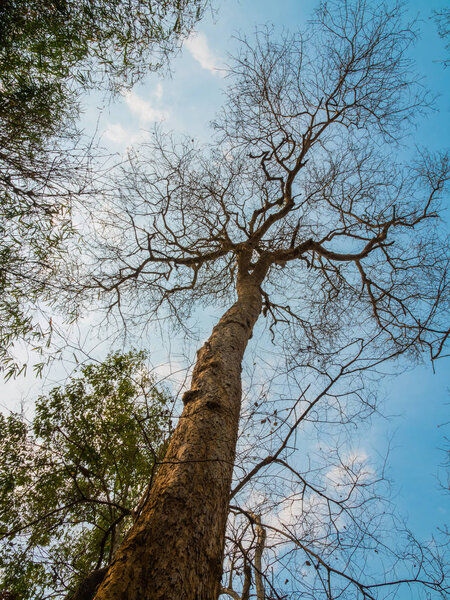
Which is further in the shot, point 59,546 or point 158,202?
point 158,202

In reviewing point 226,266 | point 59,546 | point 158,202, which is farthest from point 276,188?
point 59,546

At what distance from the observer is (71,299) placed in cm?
448

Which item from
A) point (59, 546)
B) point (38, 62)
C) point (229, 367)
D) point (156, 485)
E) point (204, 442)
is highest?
point (38, 62)

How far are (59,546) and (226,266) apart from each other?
4867 millimetres

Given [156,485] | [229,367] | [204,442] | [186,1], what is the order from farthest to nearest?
[186,1] → [229,367] → [204,442] → [156,485]

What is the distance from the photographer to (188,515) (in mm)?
1262

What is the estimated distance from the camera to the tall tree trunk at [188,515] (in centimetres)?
101

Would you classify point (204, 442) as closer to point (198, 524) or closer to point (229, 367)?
Result: point (198, 524)

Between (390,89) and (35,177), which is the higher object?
(390,89)

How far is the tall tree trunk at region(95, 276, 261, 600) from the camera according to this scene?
3.30ft

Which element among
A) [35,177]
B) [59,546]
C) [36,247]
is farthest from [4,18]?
[59,546]

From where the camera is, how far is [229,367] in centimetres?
247

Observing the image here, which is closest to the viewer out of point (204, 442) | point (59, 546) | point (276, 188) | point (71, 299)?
point (204, 442)

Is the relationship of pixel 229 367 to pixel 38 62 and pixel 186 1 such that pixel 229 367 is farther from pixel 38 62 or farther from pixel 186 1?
pixel 186 1
